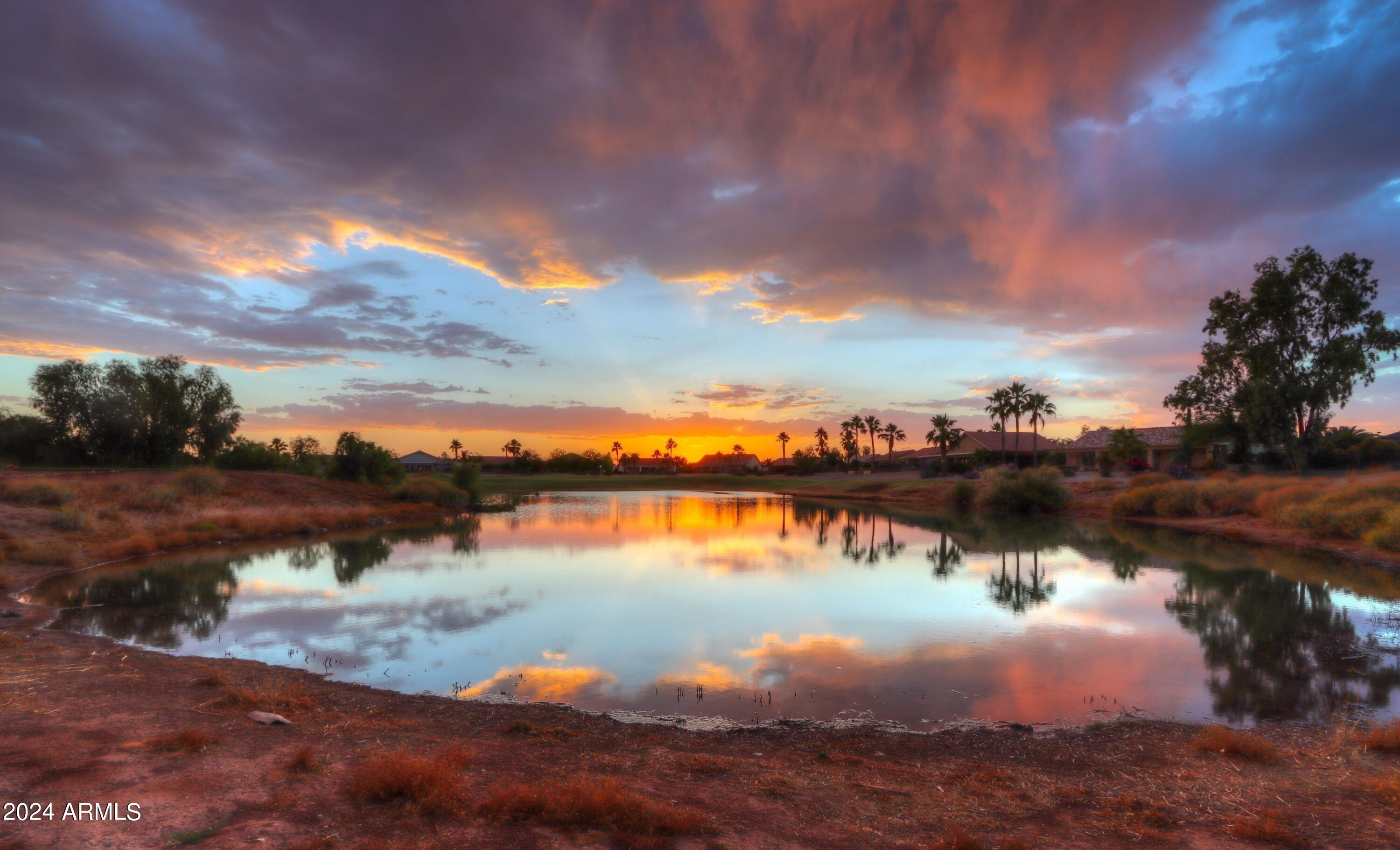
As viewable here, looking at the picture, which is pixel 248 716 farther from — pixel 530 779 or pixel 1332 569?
pixel 1332 569

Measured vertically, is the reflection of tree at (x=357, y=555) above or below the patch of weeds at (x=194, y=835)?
below

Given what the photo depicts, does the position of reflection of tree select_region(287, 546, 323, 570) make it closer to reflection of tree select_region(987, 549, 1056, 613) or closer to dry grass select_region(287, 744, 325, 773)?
dry grass select_region(287, 744, 325, 773)

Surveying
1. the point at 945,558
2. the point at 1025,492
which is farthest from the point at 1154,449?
the point at 945,558

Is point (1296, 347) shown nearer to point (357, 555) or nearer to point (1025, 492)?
point (1025, 492)

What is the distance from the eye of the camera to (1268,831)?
5.62m


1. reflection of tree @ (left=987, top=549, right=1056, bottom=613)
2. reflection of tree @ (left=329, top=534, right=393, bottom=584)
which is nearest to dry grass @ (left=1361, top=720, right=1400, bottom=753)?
reflection of tree @ (left=987, top=549, right=1056, bottom=613)

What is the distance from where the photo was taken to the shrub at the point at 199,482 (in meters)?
38.0

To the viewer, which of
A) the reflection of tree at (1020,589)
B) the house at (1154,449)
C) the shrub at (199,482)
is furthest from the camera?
the house at (1154,449)

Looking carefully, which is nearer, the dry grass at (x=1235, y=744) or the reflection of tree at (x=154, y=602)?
the dry grass at (x=1235, y=744)

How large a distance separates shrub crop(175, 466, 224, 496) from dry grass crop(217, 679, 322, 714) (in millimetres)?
35992

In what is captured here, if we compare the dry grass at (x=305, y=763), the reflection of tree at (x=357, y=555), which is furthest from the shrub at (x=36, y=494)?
the dry grass at (x=305, y=763)

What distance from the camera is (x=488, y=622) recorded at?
649 inches

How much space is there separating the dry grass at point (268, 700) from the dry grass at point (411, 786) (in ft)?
11.2

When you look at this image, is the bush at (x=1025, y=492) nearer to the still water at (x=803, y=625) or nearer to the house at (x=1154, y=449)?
the house at (x=1154, y=449)
